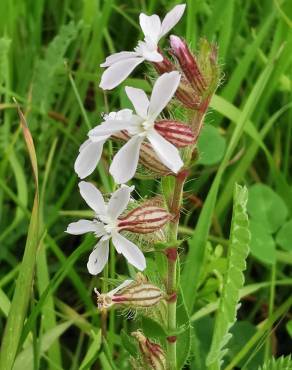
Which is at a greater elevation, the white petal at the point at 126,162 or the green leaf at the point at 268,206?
the white petal at the point at 126,162

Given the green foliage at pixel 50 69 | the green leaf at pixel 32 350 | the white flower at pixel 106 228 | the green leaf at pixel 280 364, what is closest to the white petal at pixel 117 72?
the white flower at pixel 106 228

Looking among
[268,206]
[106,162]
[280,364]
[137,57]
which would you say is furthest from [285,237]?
[137,57]

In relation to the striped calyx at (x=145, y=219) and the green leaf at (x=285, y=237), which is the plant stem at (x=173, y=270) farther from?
the green leaf at (x=285, y=237)

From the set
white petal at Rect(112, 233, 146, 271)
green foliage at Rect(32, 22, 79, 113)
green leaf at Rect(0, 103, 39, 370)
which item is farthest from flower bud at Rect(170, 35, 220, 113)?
green foliage at Rect(32, 22, 79, 113)

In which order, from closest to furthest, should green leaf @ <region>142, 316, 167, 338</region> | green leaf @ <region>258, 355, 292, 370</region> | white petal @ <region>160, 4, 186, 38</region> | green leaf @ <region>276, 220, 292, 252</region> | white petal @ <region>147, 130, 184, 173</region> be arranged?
1. white petal @ <region>147, 130, 184, 173</region>
2. white petal @ <region>160, 4, 186, 38</region>
3. green leaf @ <region>142, 316, 167, 338</region>
4. green leaf @ <region>258, 355, 292, 370</region>
5. green leaf @ <region>276, 220, 292, 252</region>

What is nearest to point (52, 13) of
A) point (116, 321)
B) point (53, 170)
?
point (53, 170)

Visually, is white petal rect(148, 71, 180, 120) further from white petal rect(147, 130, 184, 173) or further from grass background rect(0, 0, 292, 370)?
grass background rect(0, 0, 292, 370)
